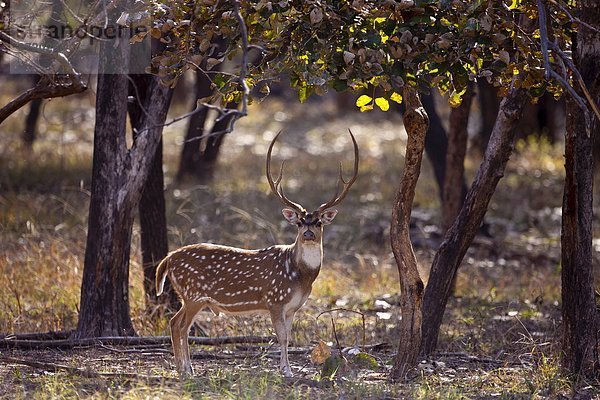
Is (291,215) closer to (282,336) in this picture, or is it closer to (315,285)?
(282,336)

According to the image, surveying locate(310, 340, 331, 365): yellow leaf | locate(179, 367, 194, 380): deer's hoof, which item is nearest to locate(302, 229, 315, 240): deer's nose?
locate(310, 340, 331, 365): yellow leaf

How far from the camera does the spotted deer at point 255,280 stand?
800cm

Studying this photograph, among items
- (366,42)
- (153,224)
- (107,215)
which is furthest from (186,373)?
(153,224)

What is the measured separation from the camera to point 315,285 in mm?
11641

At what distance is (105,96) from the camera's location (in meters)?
8.70

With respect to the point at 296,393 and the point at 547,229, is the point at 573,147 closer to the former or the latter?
the point at 296,393

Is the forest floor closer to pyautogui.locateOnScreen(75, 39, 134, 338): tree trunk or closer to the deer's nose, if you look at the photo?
pyautogui.locateOnScreen(75, 39, 134, 338): tree trunk

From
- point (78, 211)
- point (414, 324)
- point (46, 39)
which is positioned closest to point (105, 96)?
point (46, 39)

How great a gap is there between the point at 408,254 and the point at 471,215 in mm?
1015

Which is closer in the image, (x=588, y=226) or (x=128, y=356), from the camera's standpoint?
(x=588, y=226)

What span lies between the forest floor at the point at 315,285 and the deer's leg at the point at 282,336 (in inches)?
5.0

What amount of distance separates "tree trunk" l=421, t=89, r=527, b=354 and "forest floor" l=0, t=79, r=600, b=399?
0.38m

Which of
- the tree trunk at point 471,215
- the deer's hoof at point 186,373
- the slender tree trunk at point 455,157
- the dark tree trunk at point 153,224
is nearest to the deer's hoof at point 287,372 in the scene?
the deer's hoof at point 186,373

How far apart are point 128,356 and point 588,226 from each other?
12.0 ft
